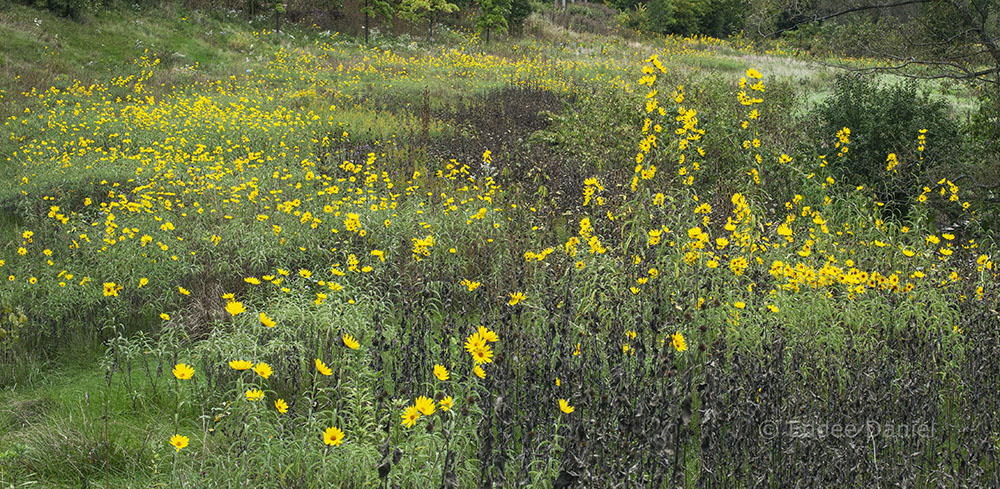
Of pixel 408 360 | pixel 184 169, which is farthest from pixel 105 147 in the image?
pixel 408 360

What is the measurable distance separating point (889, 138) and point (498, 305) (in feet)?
16.4

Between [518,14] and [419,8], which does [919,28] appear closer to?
[419,8]

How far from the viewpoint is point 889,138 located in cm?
663

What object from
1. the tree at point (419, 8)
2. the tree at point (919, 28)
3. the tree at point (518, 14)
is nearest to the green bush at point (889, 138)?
the tree at point (919, 28)

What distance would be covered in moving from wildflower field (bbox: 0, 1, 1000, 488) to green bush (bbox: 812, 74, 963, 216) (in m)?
0.06

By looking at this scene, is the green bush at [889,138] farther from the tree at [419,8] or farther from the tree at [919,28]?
the tree at [419,8]

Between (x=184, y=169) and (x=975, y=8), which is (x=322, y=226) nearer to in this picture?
(x=184, y=169)

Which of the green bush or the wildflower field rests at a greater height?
the green bush

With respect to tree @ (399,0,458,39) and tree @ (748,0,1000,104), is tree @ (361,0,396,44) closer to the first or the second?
tree @ (399,0,458,39)

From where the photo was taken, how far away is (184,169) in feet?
24.3

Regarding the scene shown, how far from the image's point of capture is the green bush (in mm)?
6410

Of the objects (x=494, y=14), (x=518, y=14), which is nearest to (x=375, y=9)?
(x=494, y=14)

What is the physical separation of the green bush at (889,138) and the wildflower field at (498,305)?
56 millimetres

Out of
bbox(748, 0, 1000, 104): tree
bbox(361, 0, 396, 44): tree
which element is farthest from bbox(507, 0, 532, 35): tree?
bbox(748, 0, 1000, 104): tree
